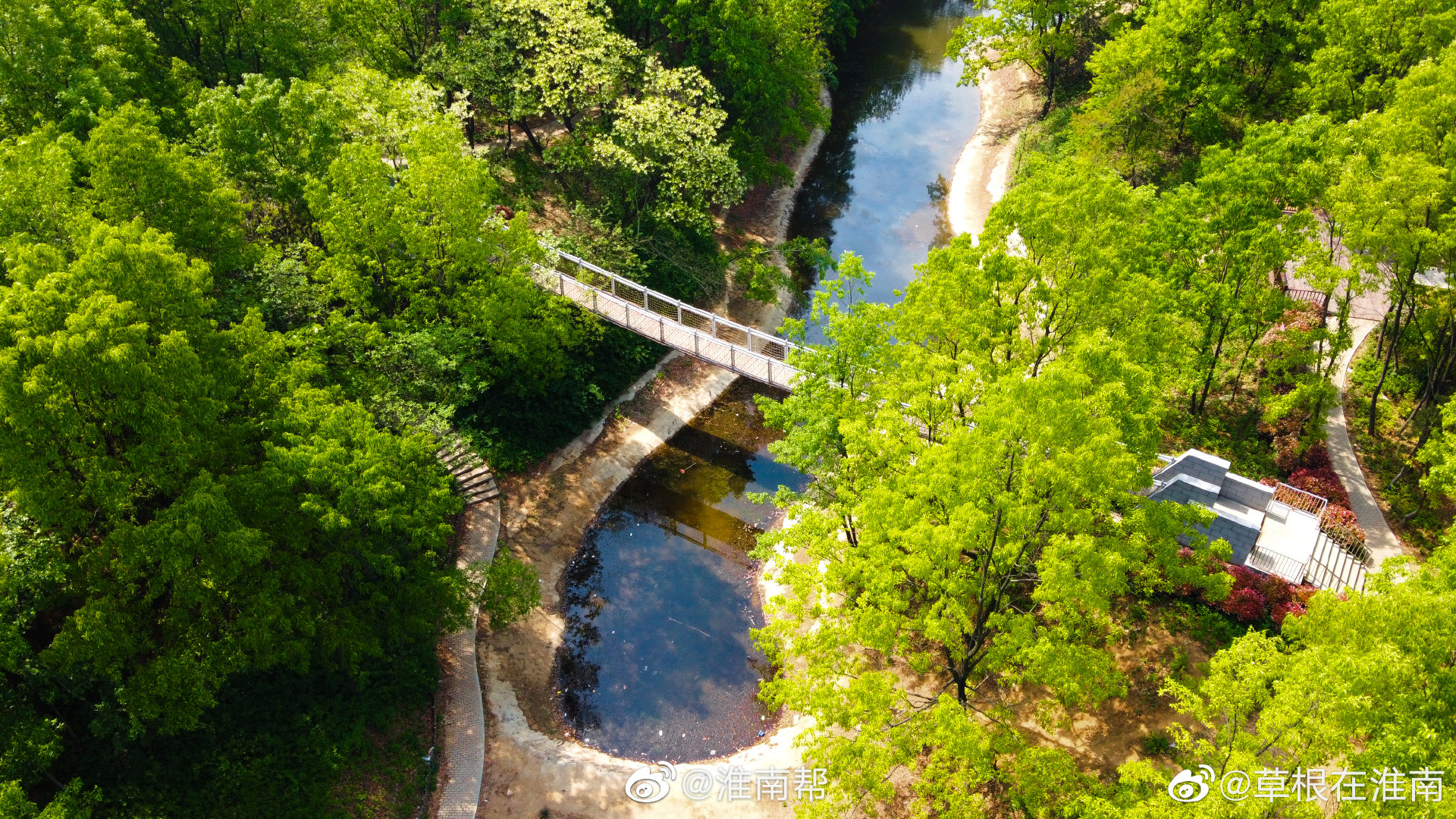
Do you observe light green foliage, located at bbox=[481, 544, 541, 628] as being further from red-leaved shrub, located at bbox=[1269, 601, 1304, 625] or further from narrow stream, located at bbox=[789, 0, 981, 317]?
red-leaved shrub, located at bbox=[1269, 601, 1304, 625]

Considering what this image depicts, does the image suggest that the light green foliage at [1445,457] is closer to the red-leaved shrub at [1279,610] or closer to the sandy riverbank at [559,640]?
the red-leaved shrub at [1279,610]

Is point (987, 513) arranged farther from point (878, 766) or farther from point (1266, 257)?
point (1266, 257)

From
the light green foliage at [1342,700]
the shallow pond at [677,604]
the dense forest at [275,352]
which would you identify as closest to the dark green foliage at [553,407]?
the dense forest at [275,352]

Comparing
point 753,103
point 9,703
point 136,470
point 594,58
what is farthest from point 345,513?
point 753,103

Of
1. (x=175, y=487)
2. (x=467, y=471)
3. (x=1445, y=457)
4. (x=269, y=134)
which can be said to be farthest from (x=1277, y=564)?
(x=269, y=134)

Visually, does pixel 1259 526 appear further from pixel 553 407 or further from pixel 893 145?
pixel 893 145

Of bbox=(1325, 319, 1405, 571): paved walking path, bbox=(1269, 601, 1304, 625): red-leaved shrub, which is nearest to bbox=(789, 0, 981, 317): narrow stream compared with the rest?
bbox=(1325, 319, 1405, 571): paved walking path
